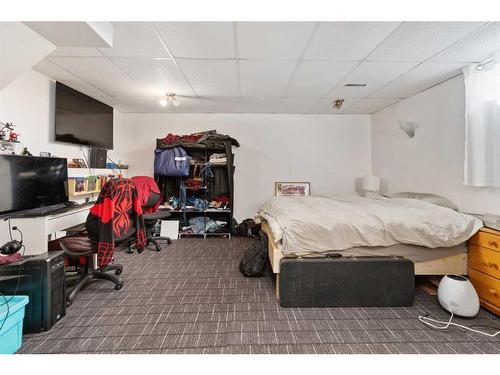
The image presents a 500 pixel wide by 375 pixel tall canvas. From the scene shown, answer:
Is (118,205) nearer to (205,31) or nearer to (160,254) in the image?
(160,254)

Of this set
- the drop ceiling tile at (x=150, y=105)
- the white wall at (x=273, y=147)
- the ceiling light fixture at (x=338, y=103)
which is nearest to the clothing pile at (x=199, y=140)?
the white wall at (x=273, y=147)

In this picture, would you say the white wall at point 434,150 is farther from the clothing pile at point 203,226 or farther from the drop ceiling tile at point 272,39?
the clothing pile at point 203,226

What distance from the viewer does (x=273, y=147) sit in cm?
461

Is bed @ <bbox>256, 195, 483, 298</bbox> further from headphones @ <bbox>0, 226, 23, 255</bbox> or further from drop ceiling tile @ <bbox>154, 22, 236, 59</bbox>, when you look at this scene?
headphones @ <bbox>0, 226, 23, 255</bbox>

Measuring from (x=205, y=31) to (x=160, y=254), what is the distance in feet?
9.05

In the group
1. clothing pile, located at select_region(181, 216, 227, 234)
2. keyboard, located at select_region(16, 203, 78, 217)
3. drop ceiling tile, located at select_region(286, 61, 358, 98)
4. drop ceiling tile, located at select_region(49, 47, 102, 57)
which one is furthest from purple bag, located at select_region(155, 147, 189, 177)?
drop ceiling tile, located at select_region(286, 61, 358, 98)

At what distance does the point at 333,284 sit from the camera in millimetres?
2037

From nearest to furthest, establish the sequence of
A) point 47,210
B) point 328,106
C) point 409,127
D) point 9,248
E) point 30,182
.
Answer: point 9,248, point 30,182, point 47,210, point 409,127, point 328,106

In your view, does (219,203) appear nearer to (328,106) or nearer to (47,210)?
(47,210)

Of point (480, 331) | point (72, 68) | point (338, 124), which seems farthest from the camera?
point (338, 124)

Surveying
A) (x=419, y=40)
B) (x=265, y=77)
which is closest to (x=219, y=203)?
(x=265, y=77)

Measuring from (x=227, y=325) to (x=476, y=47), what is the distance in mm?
3122

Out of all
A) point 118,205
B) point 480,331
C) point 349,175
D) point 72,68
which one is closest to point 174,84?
point 72,68

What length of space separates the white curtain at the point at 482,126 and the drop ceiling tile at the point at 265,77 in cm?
178
